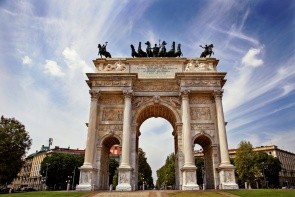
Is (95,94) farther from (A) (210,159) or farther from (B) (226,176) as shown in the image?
(B) (226,176)

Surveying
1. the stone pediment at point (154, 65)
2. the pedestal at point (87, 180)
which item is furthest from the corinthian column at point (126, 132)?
the stone pediment at point (154, 65)

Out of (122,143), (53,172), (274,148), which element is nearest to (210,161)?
(122,143)

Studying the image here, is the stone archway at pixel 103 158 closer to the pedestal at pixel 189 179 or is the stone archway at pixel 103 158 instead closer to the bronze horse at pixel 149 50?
the pedestal at pixel 189 179

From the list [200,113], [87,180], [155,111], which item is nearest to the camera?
[87,180]

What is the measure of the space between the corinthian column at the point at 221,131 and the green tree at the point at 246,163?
29515mm

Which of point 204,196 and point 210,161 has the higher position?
point 210,161

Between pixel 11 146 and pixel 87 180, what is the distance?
17677mm

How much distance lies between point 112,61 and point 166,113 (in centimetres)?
947

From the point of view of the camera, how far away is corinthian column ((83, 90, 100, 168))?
28.1 m

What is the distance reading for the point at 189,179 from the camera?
87.2 ft

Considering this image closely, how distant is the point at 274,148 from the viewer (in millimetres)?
85750

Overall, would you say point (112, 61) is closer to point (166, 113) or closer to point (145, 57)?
point (145, 57)

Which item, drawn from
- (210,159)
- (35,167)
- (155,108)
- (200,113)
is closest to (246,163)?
(210,159)

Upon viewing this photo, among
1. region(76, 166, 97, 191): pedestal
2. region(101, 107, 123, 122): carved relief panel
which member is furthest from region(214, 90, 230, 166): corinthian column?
region(76, 166, 97, 191): pedestal
